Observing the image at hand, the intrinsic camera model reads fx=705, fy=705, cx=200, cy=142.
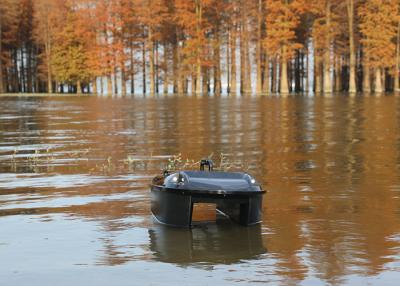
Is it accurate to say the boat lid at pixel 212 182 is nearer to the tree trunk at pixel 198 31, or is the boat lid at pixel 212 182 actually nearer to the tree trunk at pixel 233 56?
the tree trunk at pixel 198 31

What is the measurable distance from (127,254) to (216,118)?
1017 inches

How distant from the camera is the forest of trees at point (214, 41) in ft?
244

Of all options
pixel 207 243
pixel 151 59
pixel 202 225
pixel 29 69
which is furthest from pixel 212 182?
pixel 29 69

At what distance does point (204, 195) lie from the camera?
8.66 m

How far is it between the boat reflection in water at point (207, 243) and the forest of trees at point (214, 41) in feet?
213

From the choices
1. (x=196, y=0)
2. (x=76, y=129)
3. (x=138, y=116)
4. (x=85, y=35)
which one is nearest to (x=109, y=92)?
(x=85, y=35)

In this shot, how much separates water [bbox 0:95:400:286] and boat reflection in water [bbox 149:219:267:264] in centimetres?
2

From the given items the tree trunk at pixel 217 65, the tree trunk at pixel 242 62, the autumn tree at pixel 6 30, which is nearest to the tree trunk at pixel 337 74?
the tree trunk at pixel 242 62

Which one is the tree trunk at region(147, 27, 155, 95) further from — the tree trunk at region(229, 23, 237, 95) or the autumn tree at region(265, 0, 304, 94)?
the autumn tree at region(265, 0, 304, 94)

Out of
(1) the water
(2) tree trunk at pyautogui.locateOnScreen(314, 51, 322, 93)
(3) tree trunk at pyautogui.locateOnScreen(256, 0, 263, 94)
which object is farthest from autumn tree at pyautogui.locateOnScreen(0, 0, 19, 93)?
(1) the water

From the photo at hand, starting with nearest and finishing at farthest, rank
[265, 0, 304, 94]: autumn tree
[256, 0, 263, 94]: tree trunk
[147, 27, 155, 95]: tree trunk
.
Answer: [265, 0, 304, 94]: autumn tree, [256, 0, 263, 94]: tree trunk, [147, 27, 155, 95]: tree trunk

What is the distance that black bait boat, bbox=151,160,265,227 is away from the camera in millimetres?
8680

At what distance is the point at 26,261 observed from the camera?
768 centimetres

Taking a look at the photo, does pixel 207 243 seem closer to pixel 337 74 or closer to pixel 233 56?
pixel 337 74
